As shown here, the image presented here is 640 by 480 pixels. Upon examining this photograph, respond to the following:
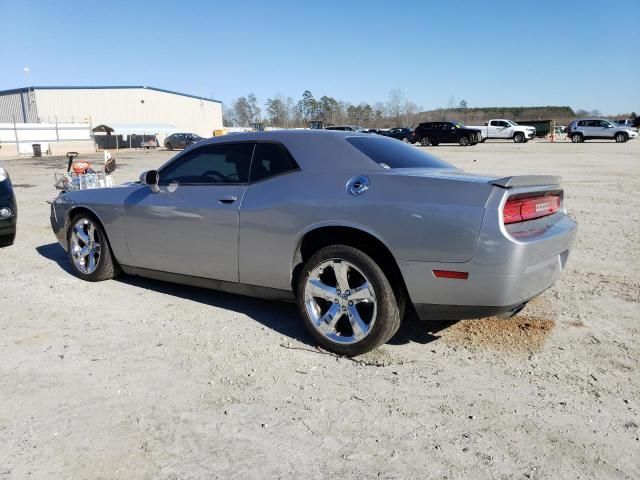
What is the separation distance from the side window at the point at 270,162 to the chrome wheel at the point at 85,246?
213cm

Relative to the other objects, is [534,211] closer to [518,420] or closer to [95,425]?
[518,420]

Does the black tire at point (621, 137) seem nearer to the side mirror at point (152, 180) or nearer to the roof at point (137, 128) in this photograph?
the side mirror at point (152, 180)

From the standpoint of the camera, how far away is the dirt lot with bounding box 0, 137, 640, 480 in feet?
8.14

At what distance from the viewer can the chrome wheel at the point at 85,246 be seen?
5.29 m

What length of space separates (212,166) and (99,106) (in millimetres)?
77924

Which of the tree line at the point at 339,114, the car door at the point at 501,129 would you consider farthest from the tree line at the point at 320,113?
the car door at the point at 501,129

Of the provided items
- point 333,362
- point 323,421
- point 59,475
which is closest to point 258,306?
point 333,362

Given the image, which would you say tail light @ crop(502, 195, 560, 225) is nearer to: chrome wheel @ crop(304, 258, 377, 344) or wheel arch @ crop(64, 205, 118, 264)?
chrome wheel @ crop(304, 258, 377, 344)

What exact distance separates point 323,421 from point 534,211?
190cm

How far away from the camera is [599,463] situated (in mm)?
2436

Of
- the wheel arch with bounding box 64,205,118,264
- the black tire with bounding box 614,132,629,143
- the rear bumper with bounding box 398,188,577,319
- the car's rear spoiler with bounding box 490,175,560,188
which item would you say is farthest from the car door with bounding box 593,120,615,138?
the wheel arch with bounding box 64,205,118,264

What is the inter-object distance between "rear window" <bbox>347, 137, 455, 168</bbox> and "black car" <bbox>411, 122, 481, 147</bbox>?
1426 inches

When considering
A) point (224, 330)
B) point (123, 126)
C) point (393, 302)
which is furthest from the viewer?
point (123, 126)

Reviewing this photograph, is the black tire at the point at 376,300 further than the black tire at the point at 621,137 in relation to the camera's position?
No
